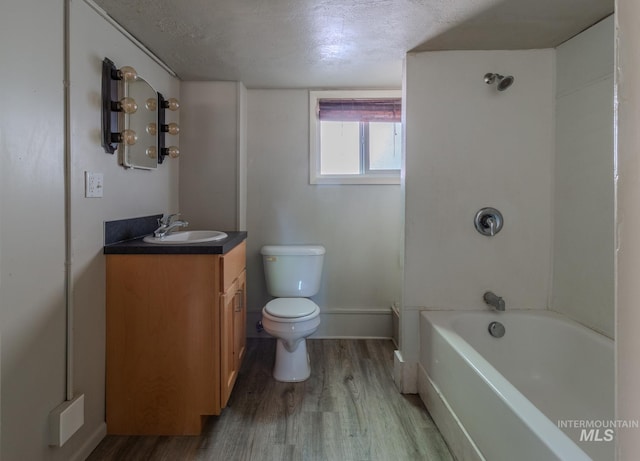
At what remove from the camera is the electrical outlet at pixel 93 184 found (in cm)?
145

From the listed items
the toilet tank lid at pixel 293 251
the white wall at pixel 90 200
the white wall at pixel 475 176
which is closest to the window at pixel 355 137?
the toilet tank lid at pixel 293 251

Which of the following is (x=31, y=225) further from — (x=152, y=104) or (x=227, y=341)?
(x=152, y=104)

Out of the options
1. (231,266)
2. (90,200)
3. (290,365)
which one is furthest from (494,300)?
(90,200)

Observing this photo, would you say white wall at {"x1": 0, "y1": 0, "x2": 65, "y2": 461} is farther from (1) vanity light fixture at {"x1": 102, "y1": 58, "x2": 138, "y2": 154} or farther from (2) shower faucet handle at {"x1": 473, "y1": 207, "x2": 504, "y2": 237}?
(2) shower faucet handle at {"x1": 473, "y1": 207, "x2": 504, "y2": 237}

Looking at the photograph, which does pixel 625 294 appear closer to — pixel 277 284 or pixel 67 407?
pixel 67 407

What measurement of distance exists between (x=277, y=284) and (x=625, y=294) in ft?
7.18

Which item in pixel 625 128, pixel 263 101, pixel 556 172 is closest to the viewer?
pixel 625 128

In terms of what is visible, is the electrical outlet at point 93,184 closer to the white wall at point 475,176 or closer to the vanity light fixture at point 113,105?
the vanity light fixture at point 113,105

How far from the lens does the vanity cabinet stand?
5.19 feet

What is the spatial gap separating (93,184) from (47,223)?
0.30m

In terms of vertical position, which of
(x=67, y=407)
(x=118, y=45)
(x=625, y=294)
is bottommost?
(x=67, y=407)

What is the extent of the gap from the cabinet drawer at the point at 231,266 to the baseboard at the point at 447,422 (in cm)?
118

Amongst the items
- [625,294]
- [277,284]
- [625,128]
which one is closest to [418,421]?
[277,284]

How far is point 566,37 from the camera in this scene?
5.83ft
